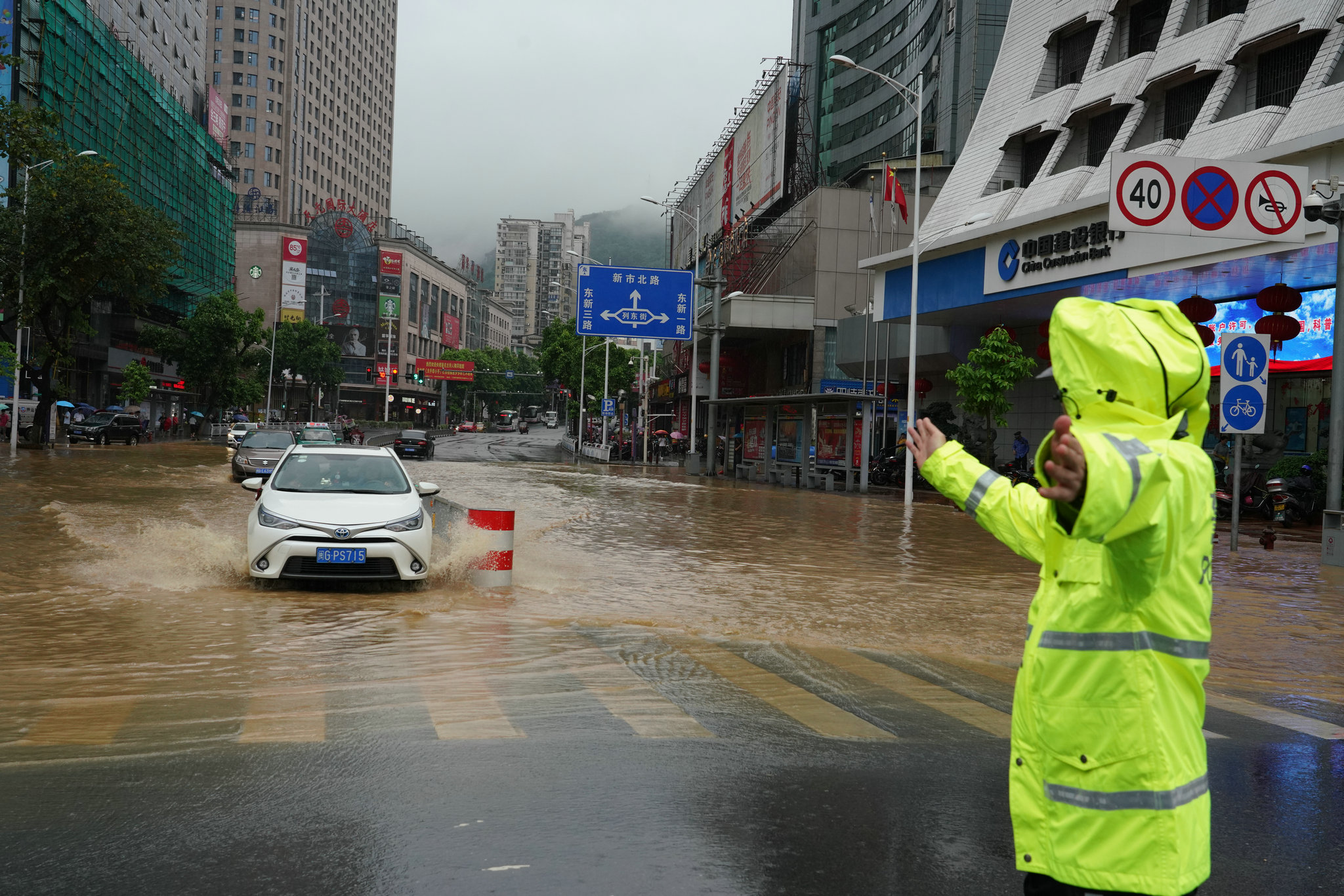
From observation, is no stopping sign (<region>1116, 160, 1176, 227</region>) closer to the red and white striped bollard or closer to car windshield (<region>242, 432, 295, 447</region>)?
the red and white striped bollard

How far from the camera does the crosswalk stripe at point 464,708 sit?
554 centimetres

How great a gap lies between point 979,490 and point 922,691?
14.3 feet

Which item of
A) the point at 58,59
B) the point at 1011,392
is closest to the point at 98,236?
the point at 58,59

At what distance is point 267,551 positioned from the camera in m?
9.92

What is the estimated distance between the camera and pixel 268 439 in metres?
28.3

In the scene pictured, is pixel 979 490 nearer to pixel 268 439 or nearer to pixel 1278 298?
pixel 1278 298

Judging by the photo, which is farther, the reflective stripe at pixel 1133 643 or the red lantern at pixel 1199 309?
the red lantern at pixel 1199 309

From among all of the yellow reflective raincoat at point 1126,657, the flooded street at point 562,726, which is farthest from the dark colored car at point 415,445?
the yellow reflective raincoat at point 1126,657

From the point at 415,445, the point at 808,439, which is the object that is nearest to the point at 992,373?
the point at 808,439

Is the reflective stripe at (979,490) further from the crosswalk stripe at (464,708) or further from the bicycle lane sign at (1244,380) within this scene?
the bicycle lane sign at (1244,380)

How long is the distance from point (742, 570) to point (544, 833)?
9.25 meters

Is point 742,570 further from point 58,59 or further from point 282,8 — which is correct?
point 282,8

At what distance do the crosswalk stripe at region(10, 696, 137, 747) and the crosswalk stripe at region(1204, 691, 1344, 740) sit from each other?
549cm

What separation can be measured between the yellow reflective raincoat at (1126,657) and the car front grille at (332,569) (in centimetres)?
810
